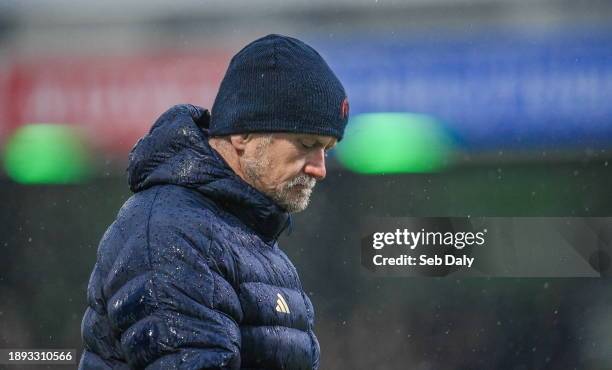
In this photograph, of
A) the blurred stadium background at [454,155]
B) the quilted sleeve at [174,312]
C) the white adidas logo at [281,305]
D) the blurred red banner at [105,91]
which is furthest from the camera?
the blurred red banner at [105,91]

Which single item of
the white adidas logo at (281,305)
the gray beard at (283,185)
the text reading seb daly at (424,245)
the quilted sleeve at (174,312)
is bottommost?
the text reading seb daly at (424,245)

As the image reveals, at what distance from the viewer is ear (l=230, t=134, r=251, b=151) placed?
1744mm

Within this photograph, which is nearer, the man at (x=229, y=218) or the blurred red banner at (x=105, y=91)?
the man at (x=229, y=218)

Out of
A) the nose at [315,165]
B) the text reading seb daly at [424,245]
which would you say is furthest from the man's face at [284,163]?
the text reading seb daly at [424,245]

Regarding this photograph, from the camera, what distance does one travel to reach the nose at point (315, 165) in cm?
176

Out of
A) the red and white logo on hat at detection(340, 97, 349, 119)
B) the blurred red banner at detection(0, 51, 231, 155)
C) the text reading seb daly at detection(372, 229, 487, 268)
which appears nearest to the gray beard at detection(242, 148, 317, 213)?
the red and white logo on hat at detection(340, 97, 349, 119)

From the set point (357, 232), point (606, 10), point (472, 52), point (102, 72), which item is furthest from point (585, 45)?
point (102, 72)

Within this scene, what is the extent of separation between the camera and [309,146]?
69.3 inches

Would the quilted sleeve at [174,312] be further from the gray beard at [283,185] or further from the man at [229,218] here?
the gray beard at [283,185]

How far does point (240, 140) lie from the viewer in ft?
5.74

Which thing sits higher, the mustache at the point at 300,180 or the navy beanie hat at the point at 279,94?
the navy beanie hat at the point at 279,94

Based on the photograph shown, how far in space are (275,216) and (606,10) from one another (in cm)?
229

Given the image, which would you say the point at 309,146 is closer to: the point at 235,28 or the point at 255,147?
the point at 255,147

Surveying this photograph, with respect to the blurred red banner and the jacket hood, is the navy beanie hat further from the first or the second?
the blurred red banner
